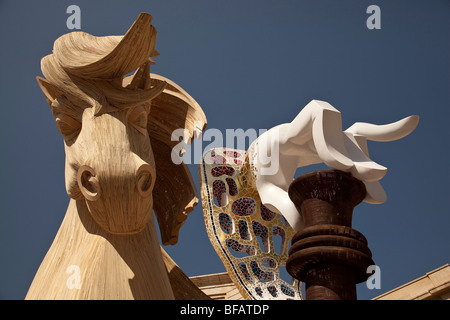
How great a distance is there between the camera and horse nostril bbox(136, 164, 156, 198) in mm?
4602

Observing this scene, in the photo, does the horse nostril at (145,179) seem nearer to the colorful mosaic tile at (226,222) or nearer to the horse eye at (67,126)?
the horse eye at (67,126)

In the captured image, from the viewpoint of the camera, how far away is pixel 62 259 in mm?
4832

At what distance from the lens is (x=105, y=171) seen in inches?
179

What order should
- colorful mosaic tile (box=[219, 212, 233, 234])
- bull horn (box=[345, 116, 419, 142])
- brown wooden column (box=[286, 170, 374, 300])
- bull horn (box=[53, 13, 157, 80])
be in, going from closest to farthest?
1. brown wooden column (box=[286, 170, 374, 300])
2. bull horn (box=[53, 13, 157, 80])
3. bull horn (box=[345, 116, 419, 142])
4. colorful mosaic tile (box=[219, 212, 233, 234])

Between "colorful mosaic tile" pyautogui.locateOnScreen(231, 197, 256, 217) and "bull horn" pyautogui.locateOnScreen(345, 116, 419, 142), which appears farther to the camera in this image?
"colorful mosaic tile" pyautogui.locateOnScreen(231, 197, 256, 217)

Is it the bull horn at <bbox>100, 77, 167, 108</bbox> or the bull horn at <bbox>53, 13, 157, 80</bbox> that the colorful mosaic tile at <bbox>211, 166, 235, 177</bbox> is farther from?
the bull horn at <bbox>53, 13, 157, 80</bbox>

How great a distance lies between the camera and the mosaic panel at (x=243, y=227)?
5887mm

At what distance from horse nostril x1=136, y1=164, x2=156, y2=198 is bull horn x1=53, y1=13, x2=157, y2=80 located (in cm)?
88

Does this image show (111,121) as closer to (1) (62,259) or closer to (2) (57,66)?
(2) (57,66)

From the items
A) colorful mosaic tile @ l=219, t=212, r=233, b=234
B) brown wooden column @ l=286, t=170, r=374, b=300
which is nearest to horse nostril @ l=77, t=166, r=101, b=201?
brown wooden column @ l=286, t=170, r=374, b=300

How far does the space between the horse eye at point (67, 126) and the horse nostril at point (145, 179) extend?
74 centimetres

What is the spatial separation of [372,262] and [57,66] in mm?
2816

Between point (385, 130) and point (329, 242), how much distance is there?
4.96 feet
